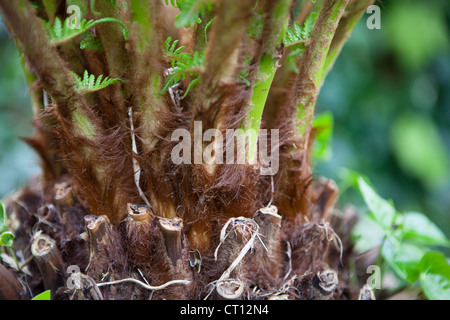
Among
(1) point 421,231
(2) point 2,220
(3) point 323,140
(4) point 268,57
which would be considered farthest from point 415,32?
(2) point 2,220

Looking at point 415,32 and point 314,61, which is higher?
point 314,61

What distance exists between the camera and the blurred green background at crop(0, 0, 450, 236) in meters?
1.53

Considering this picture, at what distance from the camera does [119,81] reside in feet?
1.32

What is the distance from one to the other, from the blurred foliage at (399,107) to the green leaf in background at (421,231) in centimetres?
87

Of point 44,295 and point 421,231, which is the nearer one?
point 44,295

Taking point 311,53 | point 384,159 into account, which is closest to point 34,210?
point 311,53

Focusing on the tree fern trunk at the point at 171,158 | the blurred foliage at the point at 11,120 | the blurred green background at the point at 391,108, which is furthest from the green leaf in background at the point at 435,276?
the blurred foliage at the point at 11,120

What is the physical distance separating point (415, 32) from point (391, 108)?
298mm

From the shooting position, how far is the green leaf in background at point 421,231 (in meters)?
0.60

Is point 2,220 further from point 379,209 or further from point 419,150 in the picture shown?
point 419,150

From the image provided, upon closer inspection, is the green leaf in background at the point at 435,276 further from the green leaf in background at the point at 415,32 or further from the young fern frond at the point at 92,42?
the green leaf in background at the point at 415,32

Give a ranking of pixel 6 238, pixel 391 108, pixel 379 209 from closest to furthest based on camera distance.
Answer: pixel 6 238
pixel 379 209
pixel 391 108

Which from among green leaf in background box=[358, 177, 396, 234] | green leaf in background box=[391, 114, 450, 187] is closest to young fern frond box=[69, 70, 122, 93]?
green leaf in background box=[358, 177, 396, 234]

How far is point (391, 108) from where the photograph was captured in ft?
5.36
